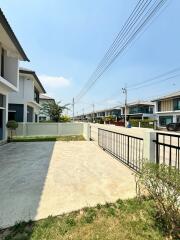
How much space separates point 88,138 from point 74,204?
11.4m

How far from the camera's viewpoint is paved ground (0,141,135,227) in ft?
11.8

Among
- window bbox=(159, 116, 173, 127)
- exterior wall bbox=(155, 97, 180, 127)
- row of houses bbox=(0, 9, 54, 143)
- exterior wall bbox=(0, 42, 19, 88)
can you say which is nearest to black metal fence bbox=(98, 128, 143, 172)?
row of houses bbox=(0, 9, 54, 143)

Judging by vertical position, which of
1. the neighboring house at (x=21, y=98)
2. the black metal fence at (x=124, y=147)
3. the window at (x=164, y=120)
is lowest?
the black metal fence at (x=124, y=147)

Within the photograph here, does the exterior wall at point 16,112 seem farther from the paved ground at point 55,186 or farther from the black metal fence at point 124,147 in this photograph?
the paved ground at point 55,186

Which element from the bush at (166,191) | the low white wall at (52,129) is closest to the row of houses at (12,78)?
the low white wall at (52,129)

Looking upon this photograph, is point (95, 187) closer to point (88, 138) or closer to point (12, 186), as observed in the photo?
point (12, 186)

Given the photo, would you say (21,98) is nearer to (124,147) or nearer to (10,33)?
(10,33)

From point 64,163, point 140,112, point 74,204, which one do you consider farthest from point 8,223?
point 140,112

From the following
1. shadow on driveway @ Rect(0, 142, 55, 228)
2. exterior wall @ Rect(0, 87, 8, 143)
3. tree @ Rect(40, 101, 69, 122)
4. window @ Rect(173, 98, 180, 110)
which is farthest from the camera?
window @ Rect(173, 98, 180, 110)

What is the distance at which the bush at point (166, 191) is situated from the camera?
9.27ft

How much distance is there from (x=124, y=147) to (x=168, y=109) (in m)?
30.9

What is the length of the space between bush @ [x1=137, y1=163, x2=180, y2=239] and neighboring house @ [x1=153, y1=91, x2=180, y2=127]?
108 feet

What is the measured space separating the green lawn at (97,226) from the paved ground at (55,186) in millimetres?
267

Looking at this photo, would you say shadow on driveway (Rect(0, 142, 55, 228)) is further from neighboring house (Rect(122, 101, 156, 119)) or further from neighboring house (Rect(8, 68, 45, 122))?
neighboring house (Rect(122, 101, 156, 119))
